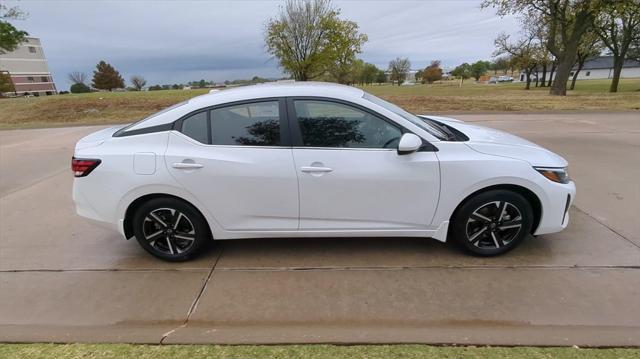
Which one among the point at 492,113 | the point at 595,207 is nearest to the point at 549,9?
the point at 492,113

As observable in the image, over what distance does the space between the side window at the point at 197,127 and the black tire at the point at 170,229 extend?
1.91ft

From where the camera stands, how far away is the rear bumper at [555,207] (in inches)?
125

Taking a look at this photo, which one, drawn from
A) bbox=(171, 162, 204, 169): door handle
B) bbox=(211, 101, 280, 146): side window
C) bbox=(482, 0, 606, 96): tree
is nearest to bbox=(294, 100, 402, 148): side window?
bbox=(211, 101, 280, 146): side window

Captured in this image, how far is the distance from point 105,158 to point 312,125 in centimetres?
180

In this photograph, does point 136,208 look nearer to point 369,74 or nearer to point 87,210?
point 87,210

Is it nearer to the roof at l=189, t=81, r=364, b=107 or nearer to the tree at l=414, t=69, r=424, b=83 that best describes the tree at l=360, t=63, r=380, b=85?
the tree at l=414, t=69, r=424, b=83

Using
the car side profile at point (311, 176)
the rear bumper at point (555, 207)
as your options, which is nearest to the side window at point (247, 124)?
the car side profile at point (311, 176)

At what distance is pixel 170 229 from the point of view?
11.1 feet

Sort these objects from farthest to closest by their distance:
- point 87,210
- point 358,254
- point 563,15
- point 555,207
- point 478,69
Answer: point 478,69 < point 563,15 < point 358,254 < point 87,210 < point 555,207

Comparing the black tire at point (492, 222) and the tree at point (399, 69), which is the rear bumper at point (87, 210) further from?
the tree at point (399, 69)

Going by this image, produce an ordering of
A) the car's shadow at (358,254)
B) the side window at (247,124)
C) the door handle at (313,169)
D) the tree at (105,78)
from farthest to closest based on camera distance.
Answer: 1. the tree at (105,78)
2. the car's shadow at (358,254)
3. the side window at (247,124)
4. the door handle at (313,169)

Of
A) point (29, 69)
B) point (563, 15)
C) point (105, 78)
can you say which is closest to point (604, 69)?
point (563, 15)

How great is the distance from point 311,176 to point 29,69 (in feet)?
371

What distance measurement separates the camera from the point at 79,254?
146 inches
